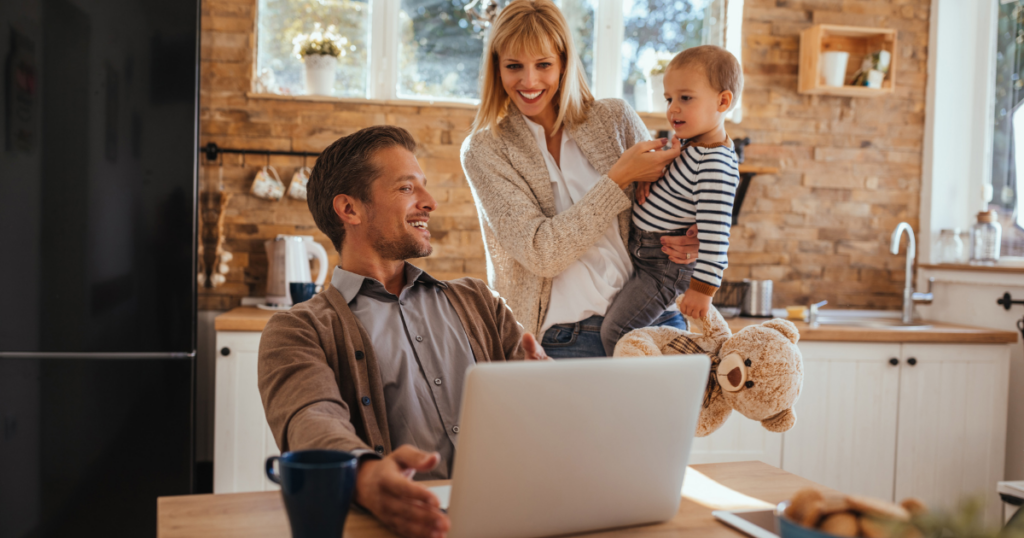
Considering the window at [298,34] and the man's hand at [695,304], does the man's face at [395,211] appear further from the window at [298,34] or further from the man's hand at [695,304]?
the window at [298,34]

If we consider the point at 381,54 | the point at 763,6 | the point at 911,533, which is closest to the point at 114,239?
the point at 381,54

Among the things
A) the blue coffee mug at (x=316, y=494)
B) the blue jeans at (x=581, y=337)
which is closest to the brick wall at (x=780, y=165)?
the blue jeans at (x=581, y=337)

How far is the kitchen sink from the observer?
3.07 m

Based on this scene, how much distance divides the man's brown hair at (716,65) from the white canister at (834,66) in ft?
6.14

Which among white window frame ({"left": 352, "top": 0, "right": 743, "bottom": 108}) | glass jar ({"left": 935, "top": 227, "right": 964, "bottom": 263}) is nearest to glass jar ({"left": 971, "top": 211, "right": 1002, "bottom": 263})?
glass jar ({"left": 935, "top": 227, "right": 964, "bottom": 263})

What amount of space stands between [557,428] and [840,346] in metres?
2.31

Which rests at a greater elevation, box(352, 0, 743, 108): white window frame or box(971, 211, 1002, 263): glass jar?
box(352, 0, 743, 108): white window frame

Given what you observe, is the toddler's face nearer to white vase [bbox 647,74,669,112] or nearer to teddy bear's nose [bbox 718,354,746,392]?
teddy bear's nose [bbox 718,354,746,392]

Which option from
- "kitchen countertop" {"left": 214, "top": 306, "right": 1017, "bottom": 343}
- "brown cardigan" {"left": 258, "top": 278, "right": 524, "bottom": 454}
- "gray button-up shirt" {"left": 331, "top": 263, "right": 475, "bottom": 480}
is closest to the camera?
"brown cardigan" {"left": 258, "top": 278, "right": 524, "bottom": 454}

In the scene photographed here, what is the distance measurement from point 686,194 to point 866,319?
220 cm

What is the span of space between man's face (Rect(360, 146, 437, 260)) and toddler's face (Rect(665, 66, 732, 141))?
0.53m

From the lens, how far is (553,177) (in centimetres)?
163

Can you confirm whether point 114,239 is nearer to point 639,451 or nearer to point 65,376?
point 65,376

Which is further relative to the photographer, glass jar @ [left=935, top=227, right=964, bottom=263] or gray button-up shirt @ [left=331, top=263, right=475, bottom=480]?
glass jar @ [left=935, top=227, right=964, bottom=263]
